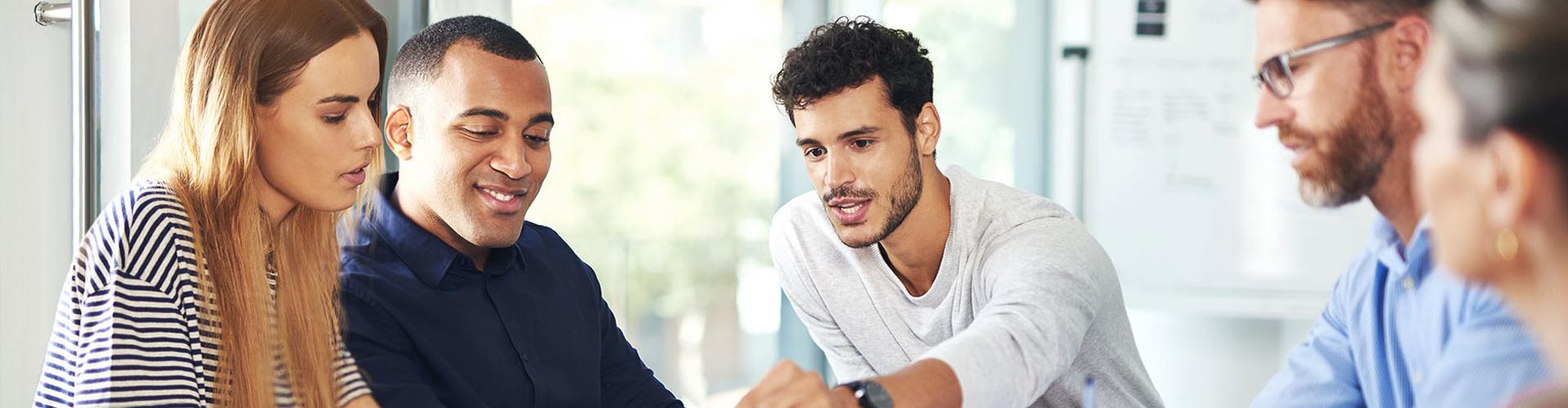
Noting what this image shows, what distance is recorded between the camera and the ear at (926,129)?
213 centimetres

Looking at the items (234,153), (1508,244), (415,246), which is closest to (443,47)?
(415,246)

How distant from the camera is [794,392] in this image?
1.43 metres

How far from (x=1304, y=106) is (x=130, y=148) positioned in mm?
1597

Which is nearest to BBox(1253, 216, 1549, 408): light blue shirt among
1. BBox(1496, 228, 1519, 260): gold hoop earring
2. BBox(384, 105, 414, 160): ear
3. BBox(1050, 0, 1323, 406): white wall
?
BBox(1496, 228, 1519, 260): gold hoop earring

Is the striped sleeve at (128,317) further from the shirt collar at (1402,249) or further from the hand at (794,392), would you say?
the shirt collar at (1402,249)

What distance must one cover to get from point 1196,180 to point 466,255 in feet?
6.75

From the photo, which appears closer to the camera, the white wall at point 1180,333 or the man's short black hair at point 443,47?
the man's short black hair at point 443,47

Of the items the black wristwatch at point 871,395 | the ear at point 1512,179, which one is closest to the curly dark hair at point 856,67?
the black wristwatch at point 871,395

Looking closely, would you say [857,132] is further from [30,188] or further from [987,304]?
[30,188]

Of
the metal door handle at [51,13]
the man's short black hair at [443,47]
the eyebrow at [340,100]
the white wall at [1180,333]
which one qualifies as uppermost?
the metal door handle at [51,13]

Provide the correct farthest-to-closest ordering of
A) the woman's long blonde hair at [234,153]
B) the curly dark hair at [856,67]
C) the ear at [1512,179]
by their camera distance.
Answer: the curly dark hair at [856,67], the woman's long blonde hair at [234,153], the ear at [1512,179]

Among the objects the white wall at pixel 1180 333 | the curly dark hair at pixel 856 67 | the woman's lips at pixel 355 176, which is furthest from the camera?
the white wall at pixel 1180 333

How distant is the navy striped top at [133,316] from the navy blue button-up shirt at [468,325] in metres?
0.33

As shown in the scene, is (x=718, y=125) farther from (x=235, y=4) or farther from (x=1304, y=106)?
(x=1304, y=106)
